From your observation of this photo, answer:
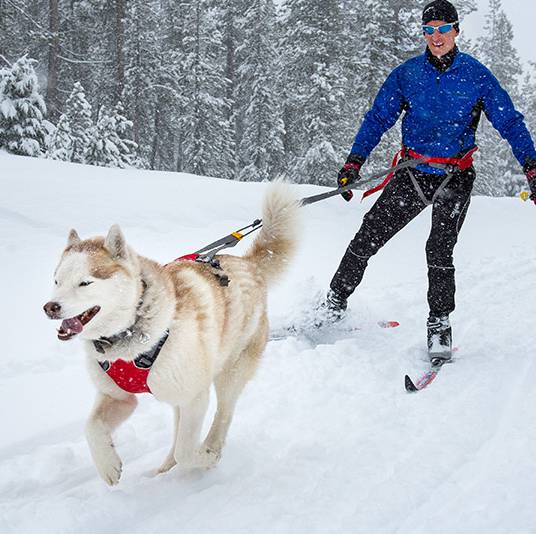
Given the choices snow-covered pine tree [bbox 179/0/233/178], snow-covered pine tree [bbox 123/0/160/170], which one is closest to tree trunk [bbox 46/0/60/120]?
snow-covered pine tree [bbox 123/0/160/170]

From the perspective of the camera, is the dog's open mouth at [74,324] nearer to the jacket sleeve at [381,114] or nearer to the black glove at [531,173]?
the jacket sleeve at [381,114]

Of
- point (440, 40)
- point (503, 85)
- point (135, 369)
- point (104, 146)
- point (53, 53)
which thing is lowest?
point (104, 146)

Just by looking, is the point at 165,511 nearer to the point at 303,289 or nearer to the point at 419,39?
the point at 303,289

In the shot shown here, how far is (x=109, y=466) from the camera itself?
88.2 inches

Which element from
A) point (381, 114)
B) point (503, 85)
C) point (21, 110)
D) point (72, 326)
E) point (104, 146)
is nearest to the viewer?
point (72, 326)

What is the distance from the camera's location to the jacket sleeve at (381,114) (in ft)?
13.3

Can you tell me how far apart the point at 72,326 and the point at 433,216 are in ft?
9.43

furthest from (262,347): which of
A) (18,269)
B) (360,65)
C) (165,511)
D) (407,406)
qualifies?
(360,65)

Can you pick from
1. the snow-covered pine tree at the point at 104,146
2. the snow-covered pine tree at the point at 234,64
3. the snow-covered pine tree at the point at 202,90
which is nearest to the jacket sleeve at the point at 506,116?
the snow-covered pine tree at the point at 104,146

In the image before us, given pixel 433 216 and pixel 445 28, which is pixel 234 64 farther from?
pixel 433 216

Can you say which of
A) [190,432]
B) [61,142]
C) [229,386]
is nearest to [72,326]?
[190,432]

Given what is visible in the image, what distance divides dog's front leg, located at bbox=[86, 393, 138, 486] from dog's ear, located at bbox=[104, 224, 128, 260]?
693 millimetres

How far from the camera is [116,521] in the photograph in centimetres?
214

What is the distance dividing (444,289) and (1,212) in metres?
5.35
